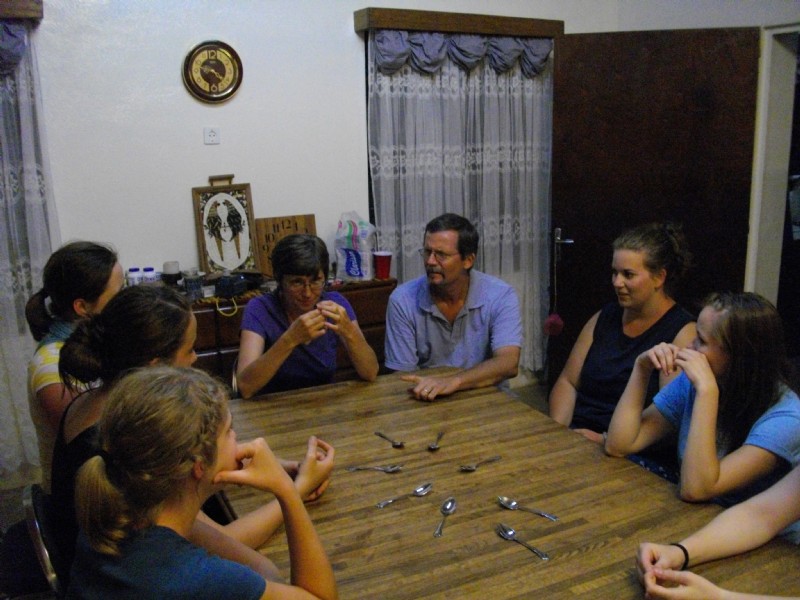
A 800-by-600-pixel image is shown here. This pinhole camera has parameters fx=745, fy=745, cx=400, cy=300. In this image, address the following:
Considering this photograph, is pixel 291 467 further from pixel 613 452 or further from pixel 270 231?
pixel 270 231

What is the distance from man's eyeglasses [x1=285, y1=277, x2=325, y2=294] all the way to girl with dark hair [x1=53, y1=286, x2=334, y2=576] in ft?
2.66

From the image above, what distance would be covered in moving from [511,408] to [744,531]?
0.88 metres

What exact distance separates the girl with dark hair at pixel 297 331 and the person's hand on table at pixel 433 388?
224 mm

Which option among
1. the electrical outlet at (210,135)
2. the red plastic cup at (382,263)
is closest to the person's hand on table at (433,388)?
the red plastic cup at (382,263)

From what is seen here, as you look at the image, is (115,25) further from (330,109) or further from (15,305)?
(15,305)

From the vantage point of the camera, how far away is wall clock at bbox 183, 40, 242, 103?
144 inches

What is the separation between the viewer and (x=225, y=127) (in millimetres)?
3816

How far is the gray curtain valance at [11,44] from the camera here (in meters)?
3.23

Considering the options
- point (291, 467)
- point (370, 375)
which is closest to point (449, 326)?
point (370, 375)

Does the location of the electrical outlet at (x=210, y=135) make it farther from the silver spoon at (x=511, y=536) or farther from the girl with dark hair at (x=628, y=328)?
the silver spoon at (x=511, y=536)

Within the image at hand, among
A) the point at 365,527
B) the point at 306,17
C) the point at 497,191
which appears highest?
the point at 306,17

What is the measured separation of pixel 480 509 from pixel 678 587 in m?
0.46

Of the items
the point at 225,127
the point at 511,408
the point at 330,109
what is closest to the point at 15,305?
the point at 225,127

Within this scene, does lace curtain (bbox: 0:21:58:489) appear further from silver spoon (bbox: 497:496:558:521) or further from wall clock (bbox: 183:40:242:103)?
silver spoon (bbox: 497:496:558:521)
